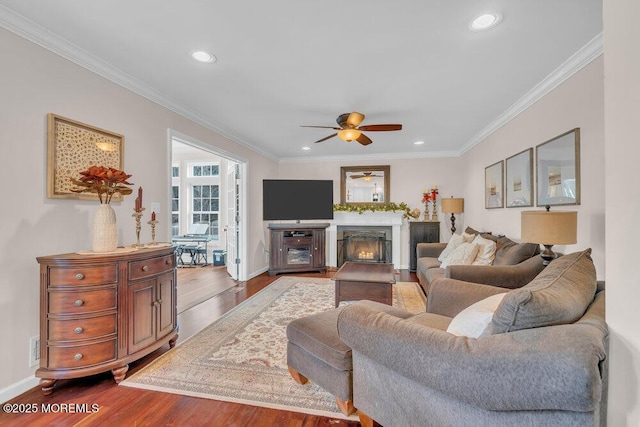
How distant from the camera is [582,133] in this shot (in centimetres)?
226

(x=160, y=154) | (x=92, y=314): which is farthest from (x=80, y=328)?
(x=160, y=154)

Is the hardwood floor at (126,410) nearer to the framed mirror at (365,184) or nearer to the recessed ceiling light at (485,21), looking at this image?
the recessed ceiling light at (485,21)

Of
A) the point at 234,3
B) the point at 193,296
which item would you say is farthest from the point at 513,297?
the point at 193,296

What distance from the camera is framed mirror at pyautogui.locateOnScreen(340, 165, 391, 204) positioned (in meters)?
5.95

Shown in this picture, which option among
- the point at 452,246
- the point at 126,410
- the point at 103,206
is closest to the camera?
the point at 126,410

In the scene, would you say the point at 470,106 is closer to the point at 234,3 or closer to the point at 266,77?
the point at 266,77

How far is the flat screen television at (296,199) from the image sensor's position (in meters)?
5.57

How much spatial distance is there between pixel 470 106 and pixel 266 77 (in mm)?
2359

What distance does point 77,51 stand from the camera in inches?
84.3

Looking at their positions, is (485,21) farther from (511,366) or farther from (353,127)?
(511,366)

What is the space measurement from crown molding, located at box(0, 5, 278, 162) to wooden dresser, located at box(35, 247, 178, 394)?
1.48 m

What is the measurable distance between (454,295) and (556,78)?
2.14 metres

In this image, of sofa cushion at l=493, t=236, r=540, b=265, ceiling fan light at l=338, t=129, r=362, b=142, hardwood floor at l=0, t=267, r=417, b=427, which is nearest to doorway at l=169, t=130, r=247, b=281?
ceiling fan light at l=338, t=129, r=362, b=142

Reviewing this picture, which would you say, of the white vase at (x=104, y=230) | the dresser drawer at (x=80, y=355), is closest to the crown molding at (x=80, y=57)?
the white vase at (x=104, y=230)
